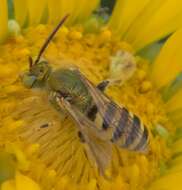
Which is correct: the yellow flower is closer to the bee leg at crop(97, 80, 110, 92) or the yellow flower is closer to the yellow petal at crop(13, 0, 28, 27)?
the yellow petal at crop(13, 0, 28, 27)

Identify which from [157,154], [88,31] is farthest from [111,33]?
[157,154]

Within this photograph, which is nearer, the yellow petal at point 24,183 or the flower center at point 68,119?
the yellow petal at point 24,183

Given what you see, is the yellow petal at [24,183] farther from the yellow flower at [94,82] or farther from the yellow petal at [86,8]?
the yellow petal at [86,8]

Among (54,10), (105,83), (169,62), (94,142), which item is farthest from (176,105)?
(94,142)

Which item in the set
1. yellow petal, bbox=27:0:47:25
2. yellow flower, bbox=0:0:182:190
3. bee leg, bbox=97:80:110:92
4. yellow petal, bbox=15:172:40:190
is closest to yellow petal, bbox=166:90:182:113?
yellow flower, bbox=0:0:182:190

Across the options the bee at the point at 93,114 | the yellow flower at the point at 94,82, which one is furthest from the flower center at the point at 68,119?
the bee at the point at 93,114

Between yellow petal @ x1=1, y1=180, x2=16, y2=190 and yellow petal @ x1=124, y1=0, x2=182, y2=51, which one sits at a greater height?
yellow petal @ x1=124, y1=0, x2=182, y2=51
